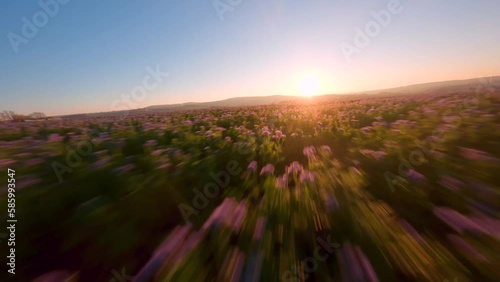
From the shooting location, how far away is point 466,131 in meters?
4.33

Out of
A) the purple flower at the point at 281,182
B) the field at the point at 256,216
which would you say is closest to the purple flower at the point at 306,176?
the field at the point at 256,216

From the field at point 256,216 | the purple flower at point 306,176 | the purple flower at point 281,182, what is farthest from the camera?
the purple flower at point 306,176

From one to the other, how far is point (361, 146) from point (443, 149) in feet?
5.07

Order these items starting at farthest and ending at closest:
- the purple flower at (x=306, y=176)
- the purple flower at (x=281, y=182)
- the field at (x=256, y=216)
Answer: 1. the purple flower at (x=306, y=176)
2. the purple flower at (x=281, y=182)
3. the field at (x=256, y=216)

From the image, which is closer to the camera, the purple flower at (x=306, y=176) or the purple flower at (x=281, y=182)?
the purple flower at (x=281, y=182)

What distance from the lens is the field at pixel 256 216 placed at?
6.39 ft

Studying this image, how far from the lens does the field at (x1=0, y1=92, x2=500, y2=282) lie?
6.39 ft

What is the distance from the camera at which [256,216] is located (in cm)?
267

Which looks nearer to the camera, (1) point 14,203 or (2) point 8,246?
(2) point 8,246

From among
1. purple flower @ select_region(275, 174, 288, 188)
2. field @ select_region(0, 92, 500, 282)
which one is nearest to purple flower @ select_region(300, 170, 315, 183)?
field @ select_region(0, 92, 500, 282)

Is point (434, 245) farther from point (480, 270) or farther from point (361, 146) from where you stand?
point (361, 146)

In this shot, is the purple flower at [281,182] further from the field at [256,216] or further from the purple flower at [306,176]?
the purple flower at [306,176]

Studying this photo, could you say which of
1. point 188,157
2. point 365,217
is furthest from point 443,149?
point 188,157

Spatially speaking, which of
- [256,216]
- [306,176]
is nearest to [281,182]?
[306,176]
